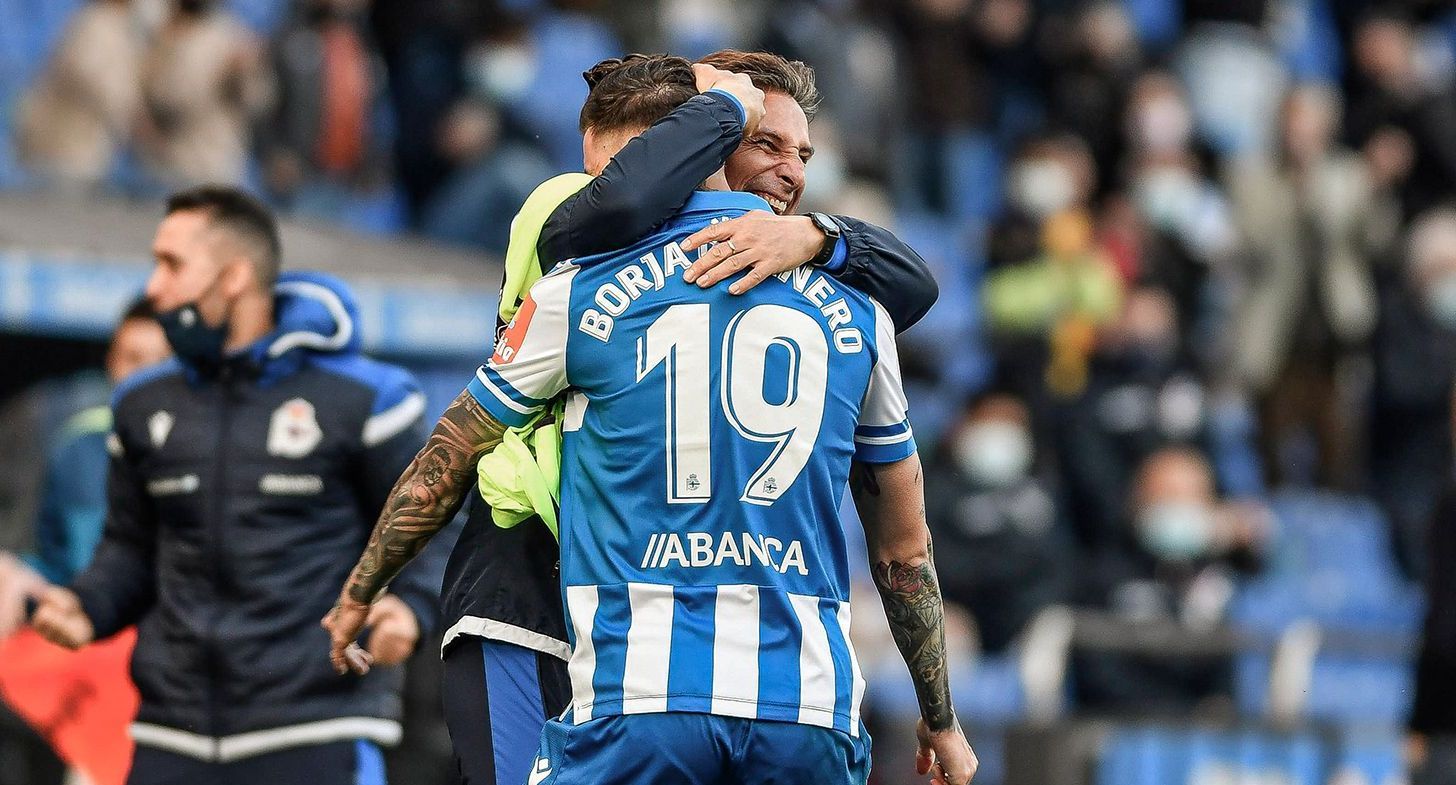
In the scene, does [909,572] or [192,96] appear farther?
[192,96]

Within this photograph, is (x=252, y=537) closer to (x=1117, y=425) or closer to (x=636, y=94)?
(x=636, y=94)

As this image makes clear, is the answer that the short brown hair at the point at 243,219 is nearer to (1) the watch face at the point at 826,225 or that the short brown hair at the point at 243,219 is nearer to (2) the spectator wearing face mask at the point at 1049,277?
(1) the watch face at the point at 826,225

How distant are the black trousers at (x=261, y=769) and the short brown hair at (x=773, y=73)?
2.25 metres

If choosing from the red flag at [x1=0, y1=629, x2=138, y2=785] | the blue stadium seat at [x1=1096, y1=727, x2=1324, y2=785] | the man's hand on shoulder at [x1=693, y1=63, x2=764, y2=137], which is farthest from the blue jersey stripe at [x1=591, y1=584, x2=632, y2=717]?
the blue stadium seat at [x1=1096, y1=727, x2=1324, y2=785]

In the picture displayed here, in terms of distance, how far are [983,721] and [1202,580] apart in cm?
229

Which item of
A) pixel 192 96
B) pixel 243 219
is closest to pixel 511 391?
pixel 243 219

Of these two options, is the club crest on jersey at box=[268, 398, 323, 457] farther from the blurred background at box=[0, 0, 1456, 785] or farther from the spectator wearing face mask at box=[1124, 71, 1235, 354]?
the spectator wearing face mask at box=[1124, 71, 1235, 354]

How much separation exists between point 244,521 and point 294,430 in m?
0.28

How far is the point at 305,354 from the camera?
5.98m

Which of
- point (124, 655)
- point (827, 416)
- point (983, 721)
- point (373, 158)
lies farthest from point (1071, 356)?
point (827, 416)

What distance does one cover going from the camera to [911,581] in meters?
4.44

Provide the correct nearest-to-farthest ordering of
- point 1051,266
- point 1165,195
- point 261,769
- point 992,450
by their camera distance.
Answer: point 261,769, point 992,450, point 1051,266, point 1165,195

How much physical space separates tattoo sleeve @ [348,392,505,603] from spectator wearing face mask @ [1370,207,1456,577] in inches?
443

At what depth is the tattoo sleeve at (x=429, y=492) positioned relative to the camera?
427cm
